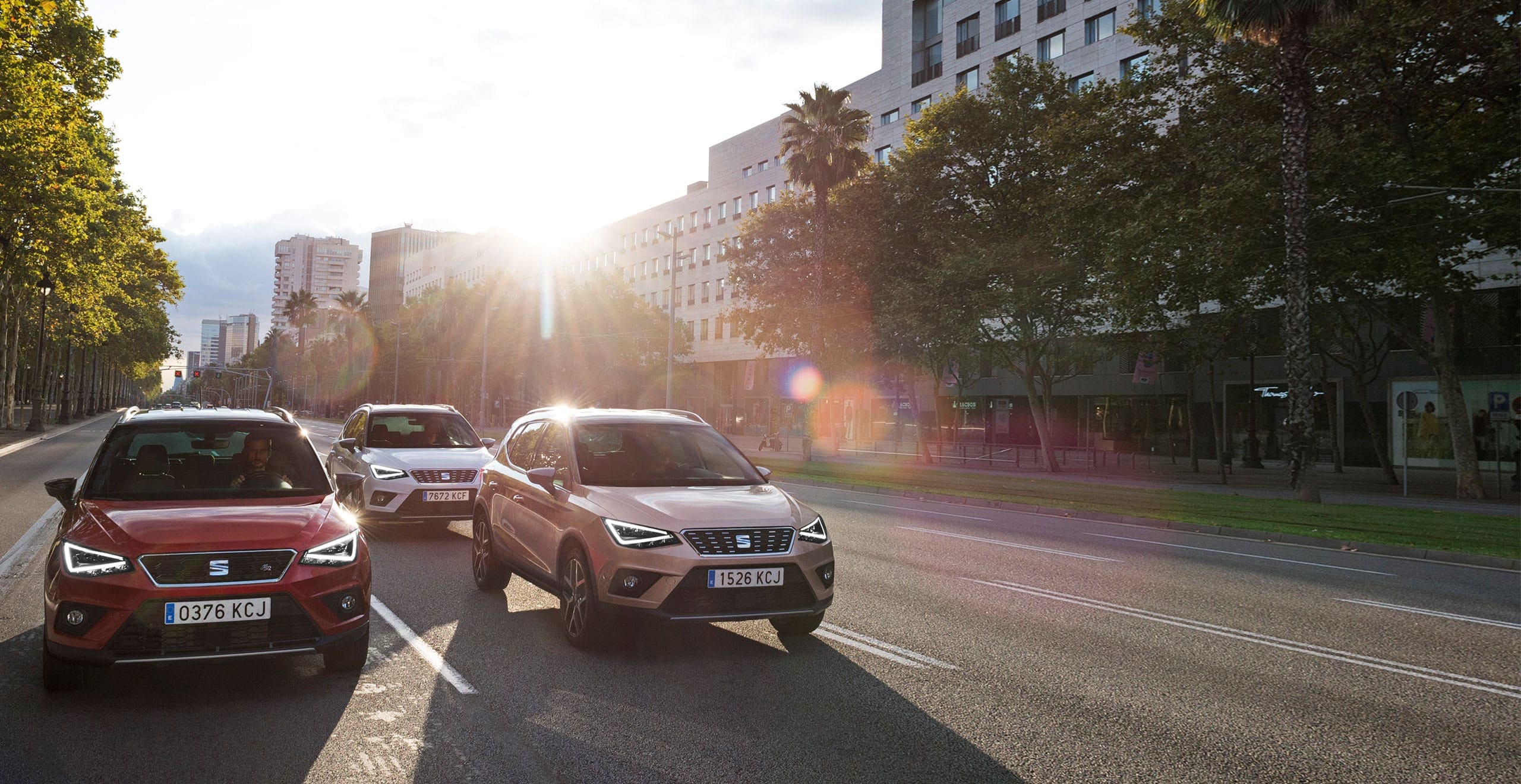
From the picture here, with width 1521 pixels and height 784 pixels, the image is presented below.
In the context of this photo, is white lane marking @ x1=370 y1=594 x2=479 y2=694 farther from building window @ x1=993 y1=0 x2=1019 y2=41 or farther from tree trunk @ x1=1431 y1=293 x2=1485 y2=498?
building window @ x1=993 y1=0 x2=1019 y2=41

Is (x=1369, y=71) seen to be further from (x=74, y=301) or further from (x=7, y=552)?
(x=74, y=301)

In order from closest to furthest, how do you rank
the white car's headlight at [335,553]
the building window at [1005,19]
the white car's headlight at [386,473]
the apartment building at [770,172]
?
the white car's headlight at [335,553]
the white car's headlight at [386,473]
the apartment building at [770,172]
the building window at [1005,19]

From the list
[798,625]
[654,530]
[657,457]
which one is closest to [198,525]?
[654,530]

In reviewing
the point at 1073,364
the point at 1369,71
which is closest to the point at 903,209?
the point at 1073,364

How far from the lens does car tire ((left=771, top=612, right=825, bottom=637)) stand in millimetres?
6188

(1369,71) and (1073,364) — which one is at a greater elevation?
(1369,71)

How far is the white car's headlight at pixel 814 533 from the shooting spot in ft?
19.8

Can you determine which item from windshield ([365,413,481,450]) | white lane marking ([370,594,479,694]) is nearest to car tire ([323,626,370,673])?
white lane marking ([370,594,479,694])

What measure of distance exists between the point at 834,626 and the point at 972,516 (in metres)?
10.5

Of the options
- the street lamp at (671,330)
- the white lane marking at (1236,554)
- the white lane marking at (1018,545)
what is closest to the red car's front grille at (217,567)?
the white lane marking at (1018,545)

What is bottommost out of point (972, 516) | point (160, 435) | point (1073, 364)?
point (972, 516)

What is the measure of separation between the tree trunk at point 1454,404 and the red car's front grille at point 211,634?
23.9 meters

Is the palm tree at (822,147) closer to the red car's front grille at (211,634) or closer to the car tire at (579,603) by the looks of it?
the car tire at (579,603)

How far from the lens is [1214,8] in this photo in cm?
1997
